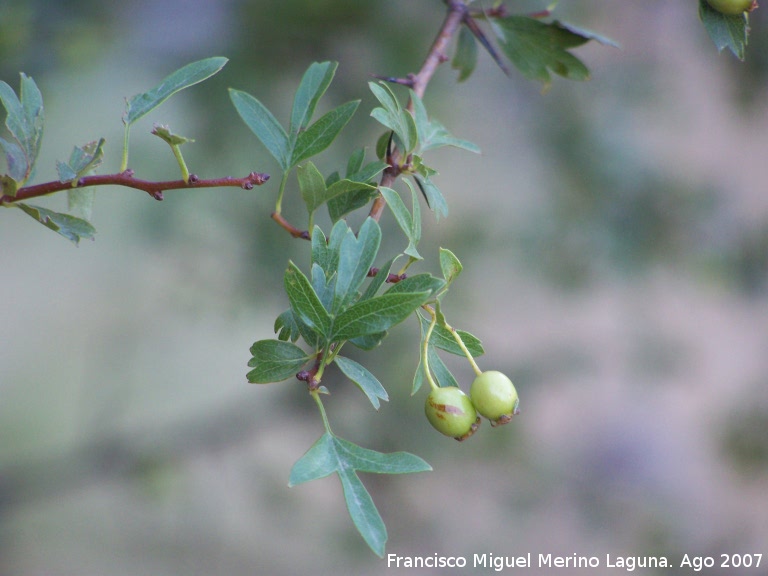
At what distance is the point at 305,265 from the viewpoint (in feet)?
5.57

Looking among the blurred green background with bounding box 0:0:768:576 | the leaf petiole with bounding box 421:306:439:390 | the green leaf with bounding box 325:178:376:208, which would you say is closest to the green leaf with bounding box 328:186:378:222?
the green leaf with bounding box 325:178:376:208

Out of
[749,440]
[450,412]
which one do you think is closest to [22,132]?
[450,412]

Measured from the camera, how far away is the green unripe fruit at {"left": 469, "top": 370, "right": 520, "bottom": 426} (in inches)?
23.6

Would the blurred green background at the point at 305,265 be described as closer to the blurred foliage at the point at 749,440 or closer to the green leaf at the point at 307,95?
the blurred foliage at the point at 749,440

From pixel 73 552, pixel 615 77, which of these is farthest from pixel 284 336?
pixel 73 552

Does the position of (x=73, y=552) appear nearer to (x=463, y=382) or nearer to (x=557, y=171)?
(x=463, y=382)

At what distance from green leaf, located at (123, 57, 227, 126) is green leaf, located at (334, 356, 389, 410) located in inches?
9.5

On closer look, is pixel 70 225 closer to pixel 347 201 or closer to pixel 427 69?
pixel 347 201

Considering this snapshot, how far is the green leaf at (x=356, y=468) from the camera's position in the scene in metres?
0.50

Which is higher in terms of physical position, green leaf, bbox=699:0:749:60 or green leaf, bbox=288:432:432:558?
green leaf, bbox=699:0:749:60

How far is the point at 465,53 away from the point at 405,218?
422 mm

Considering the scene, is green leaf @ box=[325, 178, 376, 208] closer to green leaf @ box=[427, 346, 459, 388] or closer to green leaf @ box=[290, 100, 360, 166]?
green leaf @ box=[290, 100, 360, 166]

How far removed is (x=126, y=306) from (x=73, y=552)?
99cm

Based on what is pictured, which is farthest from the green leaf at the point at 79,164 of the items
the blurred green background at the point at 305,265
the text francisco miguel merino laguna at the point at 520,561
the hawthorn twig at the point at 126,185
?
the text francisco miguel merino laguna at the point at 520,561
